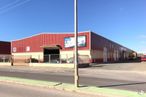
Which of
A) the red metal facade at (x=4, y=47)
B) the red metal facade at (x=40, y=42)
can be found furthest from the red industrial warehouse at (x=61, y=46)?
the red metal facade at (x=4, y=47)

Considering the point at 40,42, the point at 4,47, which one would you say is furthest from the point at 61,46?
the point at 4,47

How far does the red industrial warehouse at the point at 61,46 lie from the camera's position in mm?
51438

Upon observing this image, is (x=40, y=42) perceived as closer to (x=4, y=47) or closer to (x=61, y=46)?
(x=61, y=46)

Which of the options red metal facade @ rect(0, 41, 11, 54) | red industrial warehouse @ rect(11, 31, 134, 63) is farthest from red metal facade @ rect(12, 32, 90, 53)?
red metal facade @ rect(0, 41, 11, 54)

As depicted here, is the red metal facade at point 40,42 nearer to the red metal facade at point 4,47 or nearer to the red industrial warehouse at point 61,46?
the red industrial warehouse at point 61,46

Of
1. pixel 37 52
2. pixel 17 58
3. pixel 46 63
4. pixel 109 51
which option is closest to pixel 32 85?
pixel 46 63

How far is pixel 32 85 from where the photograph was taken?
16.0 metres

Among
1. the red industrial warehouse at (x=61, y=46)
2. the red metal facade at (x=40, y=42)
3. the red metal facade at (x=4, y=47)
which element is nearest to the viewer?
the red industrial warehouse at (x=61, y=46)

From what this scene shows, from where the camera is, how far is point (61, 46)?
56.4 metres

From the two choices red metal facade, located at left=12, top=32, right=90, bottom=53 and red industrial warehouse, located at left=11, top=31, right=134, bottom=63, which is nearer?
red industrial warehouse, located at left=11, top=31, right=134, bottom=63

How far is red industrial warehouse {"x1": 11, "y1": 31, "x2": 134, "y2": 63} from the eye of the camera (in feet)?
169

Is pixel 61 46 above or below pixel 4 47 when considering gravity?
below

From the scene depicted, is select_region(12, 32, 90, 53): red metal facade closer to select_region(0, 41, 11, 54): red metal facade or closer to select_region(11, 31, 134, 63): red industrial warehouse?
select_region(11, 31, 134, 63): red industrial warehouse

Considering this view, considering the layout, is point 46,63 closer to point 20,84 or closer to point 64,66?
point 64,66
